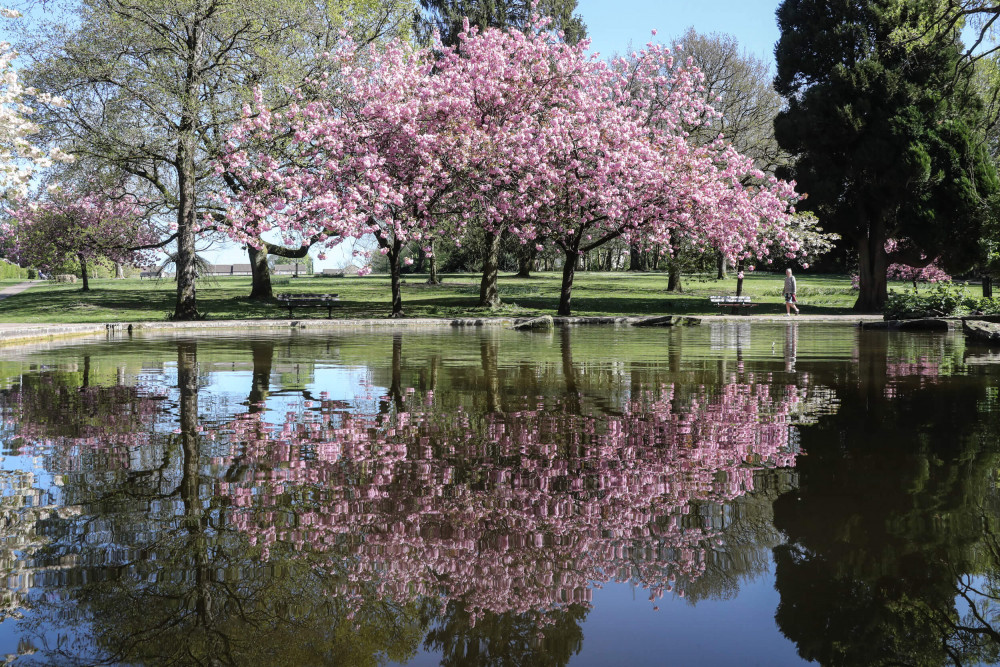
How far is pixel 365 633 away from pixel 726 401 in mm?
7063

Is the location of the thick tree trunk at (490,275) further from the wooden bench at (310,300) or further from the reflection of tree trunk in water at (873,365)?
the reflection of tree trunk in water at (873,365)

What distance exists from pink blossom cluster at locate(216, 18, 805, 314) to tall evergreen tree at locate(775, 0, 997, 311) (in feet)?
23.2

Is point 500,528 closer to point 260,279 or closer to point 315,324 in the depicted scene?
point 315,324

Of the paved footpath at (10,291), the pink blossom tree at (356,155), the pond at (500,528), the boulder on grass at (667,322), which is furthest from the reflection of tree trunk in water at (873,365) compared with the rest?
the paved footpath at (10,291)

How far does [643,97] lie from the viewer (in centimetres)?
3456

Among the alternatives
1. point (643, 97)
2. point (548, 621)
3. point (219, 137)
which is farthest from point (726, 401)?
point (643, 97)

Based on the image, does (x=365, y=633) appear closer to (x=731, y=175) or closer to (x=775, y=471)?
(x=775, y=471)

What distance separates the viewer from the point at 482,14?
120 ft

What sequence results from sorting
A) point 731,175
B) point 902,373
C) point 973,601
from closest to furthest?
point 973,601, point 902,373, point 731,175

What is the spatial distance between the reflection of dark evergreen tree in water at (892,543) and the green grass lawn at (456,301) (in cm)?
2283

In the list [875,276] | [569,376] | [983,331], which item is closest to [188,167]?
[569,376]

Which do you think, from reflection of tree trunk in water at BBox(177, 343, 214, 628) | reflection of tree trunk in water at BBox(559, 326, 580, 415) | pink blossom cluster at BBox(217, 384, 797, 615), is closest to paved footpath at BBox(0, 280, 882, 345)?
reflection of tree trunk in water at BBox(559, 326, 580, 415)

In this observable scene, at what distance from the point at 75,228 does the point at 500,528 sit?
33.7 metres

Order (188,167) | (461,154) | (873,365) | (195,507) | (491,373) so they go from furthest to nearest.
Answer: (188,167) → (461,154) → (873,365) → (491,373) → (195,507)
